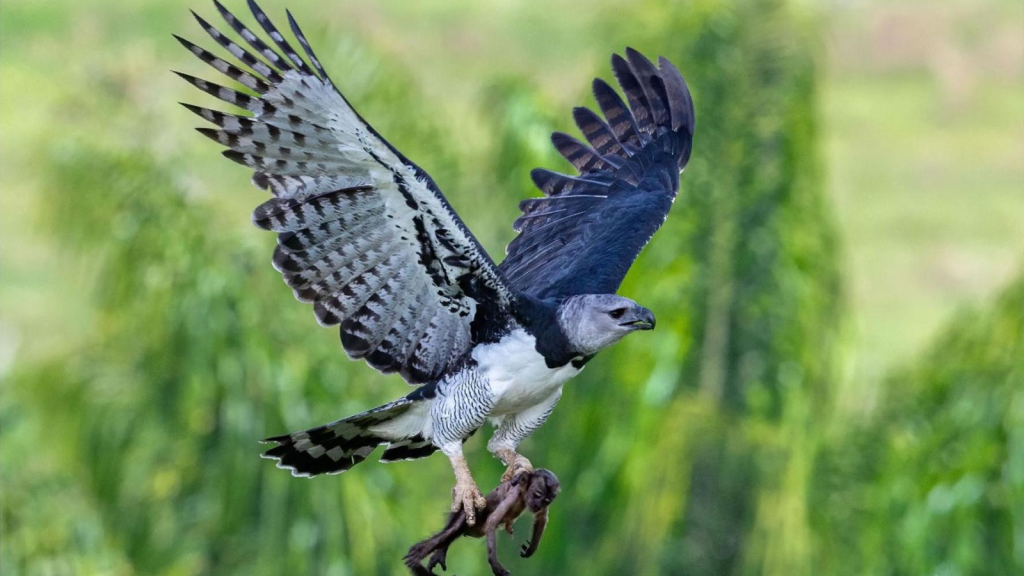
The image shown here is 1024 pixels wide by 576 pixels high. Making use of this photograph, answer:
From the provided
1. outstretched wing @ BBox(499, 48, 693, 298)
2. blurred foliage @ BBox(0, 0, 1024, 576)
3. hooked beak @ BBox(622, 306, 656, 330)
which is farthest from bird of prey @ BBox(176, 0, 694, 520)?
blurred foliage @ BBox(0, 0, 1024, 576)

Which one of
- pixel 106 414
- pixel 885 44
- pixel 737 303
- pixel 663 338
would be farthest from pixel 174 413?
pixel 885 44

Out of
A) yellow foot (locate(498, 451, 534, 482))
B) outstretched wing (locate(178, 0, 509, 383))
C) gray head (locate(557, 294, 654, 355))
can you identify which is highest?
outstretched wing (locate(178, 0, 509, 383))

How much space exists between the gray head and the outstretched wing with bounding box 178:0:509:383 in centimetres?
29

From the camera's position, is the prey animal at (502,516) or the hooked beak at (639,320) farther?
the hooked beak at (639,320)

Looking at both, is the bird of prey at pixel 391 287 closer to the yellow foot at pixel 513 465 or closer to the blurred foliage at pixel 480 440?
the yellow foot at pixel 513 465

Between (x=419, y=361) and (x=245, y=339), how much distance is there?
5308 millimetres

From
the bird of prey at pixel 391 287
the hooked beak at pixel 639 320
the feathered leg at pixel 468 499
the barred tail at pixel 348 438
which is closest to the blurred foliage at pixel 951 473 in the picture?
the bird of prey at pixel 391 287

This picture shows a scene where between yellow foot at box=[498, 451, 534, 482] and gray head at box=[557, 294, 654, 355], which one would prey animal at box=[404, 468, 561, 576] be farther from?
gray head at box=[557, 294, 654, 355]

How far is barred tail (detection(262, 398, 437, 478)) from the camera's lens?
518 cm

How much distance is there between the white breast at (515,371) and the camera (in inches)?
198

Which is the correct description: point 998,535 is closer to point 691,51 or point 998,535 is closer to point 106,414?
point 691,51

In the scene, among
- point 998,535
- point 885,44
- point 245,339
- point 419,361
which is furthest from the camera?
point 885,44

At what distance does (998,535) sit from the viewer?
924 cm

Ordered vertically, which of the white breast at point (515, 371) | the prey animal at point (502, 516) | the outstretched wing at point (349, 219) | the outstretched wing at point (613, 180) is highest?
the outstretched wing at point (613, 180)
